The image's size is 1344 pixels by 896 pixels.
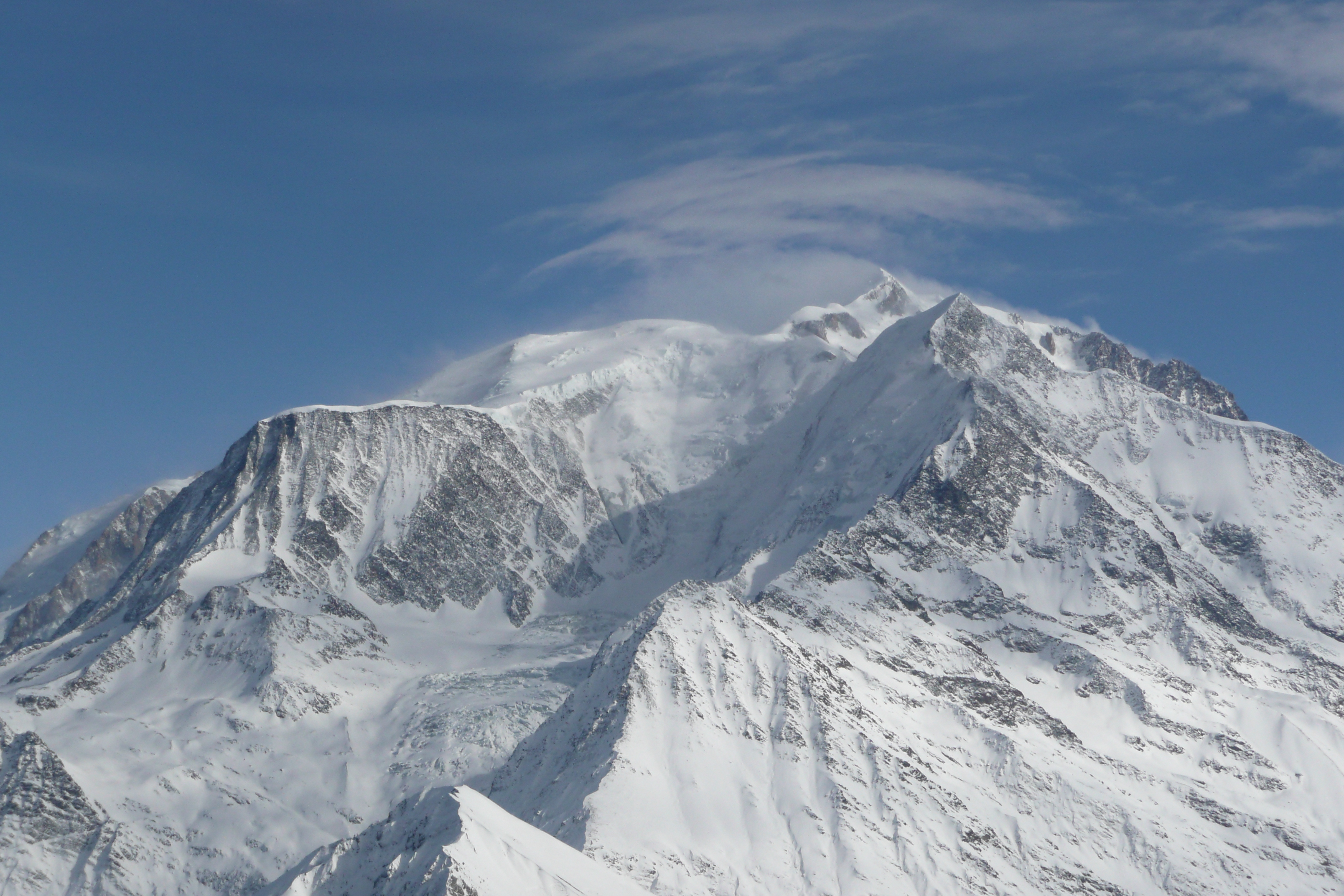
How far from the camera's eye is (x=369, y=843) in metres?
190

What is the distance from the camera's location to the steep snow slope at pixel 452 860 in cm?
17012

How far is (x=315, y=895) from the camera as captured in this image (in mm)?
182375

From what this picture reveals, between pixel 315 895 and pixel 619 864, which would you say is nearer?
pixel 315 895

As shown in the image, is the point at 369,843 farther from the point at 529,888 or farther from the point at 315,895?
the point at 529,888

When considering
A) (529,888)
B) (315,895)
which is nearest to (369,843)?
(315,895)

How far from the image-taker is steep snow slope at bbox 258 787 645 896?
17012cm

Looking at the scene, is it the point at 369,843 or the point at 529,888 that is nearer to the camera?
→ the point at 529,888

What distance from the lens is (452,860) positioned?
169 meters

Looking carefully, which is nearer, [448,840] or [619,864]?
[448,840]

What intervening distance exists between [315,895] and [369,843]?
9.39 m

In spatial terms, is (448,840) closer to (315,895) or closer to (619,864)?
(315,895)

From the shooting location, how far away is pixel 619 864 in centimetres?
19862

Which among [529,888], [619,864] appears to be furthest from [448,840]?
[619,864]

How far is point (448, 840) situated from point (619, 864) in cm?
2914
